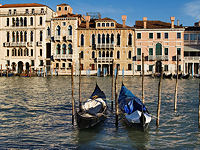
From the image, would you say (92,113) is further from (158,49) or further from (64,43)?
(64,43)

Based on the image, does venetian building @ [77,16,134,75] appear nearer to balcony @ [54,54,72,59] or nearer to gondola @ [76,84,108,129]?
balcony @ [54,54,72,59]

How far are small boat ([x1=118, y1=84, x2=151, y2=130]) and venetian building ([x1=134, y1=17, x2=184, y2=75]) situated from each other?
25349 millimetres

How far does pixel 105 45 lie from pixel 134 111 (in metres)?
27.7

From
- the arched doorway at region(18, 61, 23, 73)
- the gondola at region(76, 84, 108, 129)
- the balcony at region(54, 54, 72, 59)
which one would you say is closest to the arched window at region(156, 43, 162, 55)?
the balcony at region(54, 54, 72, 59)

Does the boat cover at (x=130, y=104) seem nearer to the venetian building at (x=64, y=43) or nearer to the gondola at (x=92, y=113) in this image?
the gondola at (x=92, y=113)

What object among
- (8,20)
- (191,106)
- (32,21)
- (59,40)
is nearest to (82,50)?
(59,40)

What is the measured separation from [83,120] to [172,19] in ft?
100

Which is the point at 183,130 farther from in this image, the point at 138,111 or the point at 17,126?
the point at 17,126

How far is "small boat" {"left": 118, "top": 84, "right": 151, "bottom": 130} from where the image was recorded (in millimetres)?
7992

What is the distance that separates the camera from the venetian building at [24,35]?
37.7m

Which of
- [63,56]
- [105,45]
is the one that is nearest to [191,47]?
[105,45]

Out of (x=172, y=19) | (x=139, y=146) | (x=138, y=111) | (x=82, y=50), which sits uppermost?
(x=172, y=19)

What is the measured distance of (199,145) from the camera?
274 inches

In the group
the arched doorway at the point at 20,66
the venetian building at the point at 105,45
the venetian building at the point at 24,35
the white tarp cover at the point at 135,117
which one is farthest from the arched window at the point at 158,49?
the white tarp cover at the point at 135,117
